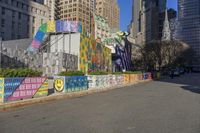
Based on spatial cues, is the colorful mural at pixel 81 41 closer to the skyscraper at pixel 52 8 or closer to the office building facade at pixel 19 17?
the office building facade at pixel 19 17

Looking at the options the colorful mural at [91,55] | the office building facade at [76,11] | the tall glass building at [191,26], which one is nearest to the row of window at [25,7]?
the office building facade at [76,11]

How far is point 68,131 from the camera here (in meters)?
7.81

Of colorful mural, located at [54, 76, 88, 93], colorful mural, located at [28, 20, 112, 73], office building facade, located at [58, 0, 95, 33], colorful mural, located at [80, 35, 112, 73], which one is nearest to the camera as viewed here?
colorful mural, located at [54, 76, 88, 93]

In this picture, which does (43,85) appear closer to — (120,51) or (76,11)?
(120,51)

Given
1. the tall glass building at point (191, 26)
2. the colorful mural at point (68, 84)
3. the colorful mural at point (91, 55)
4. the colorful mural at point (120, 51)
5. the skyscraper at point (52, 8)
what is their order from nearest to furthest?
the colorful mural at point (68, 84) → the colorful mural at point (91, 55) → the colorful mural at point (120, 51) → the skyscraper at point (52, 8) → the tall glass building at point (191, 26)

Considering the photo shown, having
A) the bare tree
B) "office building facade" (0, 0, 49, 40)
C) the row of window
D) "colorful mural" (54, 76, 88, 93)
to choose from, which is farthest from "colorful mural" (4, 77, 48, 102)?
the row of window

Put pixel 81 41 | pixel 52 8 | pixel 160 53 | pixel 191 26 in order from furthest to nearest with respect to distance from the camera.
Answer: pixel 52 8, pixel 191 26, pixel 160 53, pixel 81 41

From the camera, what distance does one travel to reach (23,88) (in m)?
15.4

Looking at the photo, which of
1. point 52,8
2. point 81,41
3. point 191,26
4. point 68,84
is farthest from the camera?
point 52,8

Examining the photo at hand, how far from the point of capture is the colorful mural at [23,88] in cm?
1418

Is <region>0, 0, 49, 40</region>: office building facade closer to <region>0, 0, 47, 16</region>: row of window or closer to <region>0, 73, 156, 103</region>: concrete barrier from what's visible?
<region>0, 0, 47, 16</region>: row of window

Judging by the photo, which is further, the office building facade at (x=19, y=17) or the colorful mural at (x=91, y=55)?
the office building facade at (x=19, y=17)

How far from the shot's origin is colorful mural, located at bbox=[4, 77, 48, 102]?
1418 centimetres

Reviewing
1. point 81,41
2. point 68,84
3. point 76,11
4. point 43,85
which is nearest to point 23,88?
point 43,85
